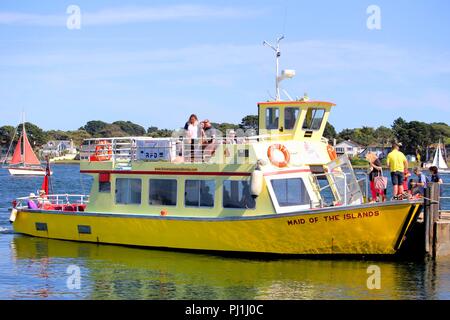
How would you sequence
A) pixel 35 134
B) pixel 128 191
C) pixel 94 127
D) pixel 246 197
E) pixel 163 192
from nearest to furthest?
pixel 246 197
pixel 163 192
pixel 128 191
pixel 35 134
pixel 94 127

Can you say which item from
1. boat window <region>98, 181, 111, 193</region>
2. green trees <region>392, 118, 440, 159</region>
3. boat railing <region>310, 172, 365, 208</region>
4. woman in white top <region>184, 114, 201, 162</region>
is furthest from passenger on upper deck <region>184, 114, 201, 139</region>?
green trees <region>392, 118, 440, 159</region>

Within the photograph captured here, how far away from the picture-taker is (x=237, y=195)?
20.0 m

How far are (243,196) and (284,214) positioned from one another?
1.36m

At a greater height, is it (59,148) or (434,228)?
(59,148)

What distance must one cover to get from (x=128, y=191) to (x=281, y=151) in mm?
4613

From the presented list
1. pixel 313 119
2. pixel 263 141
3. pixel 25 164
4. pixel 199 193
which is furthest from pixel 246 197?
pixel 25 164

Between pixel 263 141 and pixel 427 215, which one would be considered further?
pixel 263 141

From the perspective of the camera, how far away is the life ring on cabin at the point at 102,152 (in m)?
22.5

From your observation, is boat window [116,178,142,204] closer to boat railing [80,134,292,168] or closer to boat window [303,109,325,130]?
boat railing [80,134,292,168]

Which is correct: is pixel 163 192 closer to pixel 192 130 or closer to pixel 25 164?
pixel 192 130

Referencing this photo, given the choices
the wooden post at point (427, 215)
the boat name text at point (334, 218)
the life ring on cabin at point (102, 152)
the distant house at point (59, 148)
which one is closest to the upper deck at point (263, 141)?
the life ring on cabin at point (102, 152)

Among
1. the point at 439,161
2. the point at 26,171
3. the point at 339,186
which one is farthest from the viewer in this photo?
the point at 439,161

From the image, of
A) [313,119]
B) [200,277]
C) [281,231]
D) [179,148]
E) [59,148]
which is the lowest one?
[200,277]

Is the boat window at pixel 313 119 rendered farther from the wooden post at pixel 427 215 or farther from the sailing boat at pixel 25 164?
the sailing boat at pixel 25 164
